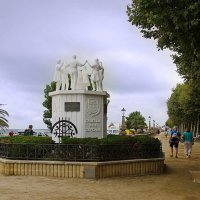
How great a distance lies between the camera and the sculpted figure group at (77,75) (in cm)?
1839

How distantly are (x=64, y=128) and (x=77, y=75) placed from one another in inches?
85.5

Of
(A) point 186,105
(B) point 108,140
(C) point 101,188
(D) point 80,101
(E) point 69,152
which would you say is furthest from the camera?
(A) point 186,105

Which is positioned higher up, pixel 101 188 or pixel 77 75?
pixel 77 75

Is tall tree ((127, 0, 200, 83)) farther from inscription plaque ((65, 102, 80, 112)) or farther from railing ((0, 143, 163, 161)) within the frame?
inscription plaque ((65, 102, 80, 112))

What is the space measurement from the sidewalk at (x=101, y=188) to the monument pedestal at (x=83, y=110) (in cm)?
399

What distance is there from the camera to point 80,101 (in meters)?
17.8

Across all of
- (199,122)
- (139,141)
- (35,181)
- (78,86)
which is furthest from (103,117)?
(199,122)

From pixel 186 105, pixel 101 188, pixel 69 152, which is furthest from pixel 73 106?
pixel 186 105

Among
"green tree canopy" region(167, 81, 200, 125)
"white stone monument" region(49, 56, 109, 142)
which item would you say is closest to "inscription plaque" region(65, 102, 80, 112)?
"white stone monument" region(49, 56, 109, 142)

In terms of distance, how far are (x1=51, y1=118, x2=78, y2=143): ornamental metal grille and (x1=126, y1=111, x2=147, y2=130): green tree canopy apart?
91684 mm

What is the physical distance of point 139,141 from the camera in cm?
1589

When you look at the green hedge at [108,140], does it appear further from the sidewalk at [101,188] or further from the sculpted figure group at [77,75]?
the sculpted figure group at [77,75]

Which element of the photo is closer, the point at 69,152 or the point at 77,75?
the point at 69,152

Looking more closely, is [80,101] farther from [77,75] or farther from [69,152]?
[69,152]
